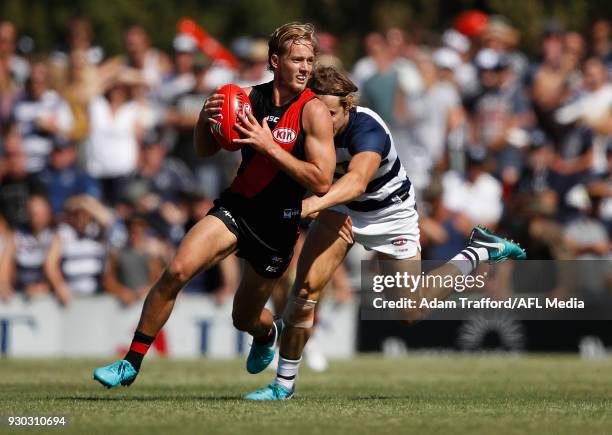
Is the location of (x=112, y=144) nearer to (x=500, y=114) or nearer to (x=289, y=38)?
(x=500, y=114)

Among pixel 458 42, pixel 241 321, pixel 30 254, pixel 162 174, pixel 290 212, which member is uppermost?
pixel 458 42

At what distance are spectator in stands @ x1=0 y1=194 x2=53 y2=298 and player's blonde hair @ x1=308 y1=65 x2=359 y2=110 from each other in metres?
7.82

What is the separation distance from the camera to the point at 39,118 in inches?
706

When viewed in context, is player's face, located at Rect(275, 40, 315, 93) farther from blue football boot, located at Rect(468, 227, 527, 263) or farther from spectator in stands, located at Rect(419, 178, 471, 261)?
spectator in stands, located at Rect(419, 178, 471, 261)

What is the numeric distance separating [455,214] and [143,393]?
781 cm

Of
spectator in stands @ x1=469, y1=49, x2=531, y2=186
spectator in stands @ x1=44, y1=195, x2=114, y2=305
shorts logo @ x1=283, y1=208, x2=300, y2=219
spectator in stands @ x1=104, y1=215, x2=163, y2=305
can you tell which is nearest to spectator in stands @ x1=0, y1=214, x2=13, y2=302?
spectator in stands @ x1=44, y1=195, x2=114, y2=305

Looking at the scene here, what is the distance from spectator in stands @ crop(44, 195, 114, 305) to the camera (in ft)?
54.2

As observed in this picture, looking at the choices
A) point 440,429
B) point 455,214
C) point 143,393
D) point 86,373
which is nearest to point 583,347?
point 455,214

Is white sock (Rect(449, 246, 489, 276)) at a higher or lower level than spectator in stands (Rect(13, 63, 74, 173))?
lower

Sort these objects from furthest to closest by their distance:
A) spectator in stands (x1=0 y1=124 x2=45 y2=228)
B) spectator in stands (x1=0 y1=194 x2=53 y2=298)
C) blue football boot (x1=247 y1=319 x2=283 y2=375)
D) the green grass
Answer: spectator in stands (x1=0 y1=124 x2=45 y2=228)
spectator in stands (x1=0 y1=194 x2=53 y2=298)
blue football boot (x1=247 y1=319 x2=283 y2=375)
the green grass

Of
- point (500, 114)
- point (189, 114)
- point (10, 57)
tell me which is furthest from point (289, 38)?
point (10, 57)

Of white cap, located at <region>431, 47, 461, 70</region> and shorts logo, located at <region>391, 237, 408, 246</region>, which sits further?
white cap, located at <region>431, 47, 461, 70</region>

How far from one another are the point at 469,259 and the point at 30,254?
7.65 meters

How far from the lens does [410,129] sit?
1817 centimetres
